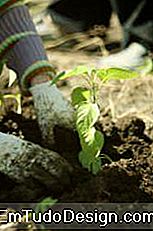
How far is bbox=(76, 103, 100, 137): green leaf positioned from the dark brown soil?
0.42 ft

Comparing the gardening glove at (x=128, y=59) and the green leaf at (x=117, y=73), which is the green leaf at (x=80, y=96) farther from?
the gardening glove at (x=128, y=59)

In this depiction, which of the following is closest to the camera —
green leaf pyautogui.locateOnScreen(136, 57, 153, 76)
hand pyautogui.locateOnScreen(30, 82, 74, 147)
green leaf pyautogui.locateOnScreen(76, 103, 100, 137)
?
green leaf pyautogui.locateOnScreen(76, 103, 100, 137)

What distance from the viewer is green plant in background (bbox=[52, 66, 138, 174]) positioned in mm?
1208

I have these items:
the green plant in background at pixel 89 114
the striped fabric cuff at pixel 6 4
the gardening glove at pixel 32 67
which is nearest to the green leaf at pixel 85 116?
the green plant in background at pixel 89 114

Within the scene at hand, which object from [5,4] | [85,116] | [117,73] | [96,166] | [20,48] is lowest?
[96,166]

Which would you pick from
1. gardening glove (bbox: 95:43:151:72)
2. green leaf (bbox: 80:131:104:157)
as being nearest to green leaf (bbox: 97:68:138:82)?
green leaf (bbox: 80:131:104:157)

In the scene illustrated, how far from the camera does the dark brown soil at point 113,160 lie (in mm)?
1209

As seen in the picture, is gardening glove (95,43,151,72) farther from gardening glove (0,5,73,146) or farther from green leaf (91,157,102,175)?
green leaf (91,157,102,175)

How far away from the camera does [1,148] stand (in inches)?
49.8

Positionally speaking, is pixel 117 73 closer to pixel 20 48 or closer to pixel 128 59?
pixel 20 48

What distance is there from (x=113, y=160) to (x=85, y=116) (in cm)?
26

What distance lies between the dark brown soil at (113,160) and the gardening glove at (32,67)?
1.7 inches

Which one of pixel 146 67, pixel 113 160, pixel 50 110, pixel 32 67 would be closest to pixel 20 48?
pixel 32 67

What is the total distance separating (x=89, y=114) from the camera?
3.97 feet
